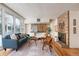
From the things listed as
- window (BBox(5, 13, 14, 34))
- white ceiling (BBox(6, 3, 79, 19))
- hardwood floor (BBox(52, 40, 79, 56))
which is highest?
white ceiling (BBox(6, 3, 79, 19))

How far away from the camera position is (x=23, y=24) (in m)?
9.50

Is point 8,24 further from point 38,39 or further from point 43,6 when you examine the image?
point 38,39

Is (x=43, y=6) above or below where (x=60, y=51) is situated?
above

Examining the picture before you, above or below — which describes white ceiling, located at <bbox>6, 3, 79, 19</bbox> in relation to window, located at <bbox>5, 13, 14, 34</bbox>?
above

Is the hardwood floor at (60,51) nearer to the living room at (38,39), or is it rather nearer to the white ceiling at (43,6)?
the living room at (38,39)

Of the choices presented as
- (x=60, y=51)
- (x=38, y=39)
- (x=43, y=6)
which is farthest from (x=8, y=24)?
(x=60, y=51)

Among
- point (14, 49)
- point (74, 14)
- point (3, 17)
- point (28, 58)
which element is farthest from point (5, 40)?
point (74, 14)

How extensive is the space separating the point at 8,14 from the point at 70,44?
12.4 feet

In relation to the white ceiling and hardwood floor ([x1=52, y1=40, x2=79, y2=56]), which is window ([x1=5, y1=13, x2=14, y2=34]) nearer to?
the white ceiling

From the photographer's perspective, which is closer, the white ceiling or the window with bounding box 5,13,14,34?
the white ceiling

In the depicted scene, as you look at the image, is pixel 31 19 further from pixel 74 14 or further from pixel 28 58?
pixel 28 58

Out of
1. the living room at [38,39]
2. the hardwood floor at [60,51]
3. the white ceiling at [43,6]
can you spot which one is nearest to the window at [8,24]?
the living room at [38,39]

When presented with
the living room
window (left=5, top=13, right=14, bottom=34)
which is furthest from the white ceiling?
window (left=5, top=13, right=14, bottom=34)

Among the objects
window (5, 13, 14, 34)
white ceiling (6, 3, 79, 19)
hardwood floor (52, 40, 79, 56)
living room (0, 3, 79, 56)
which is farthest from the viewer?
window (5, 13, 14, 34)
